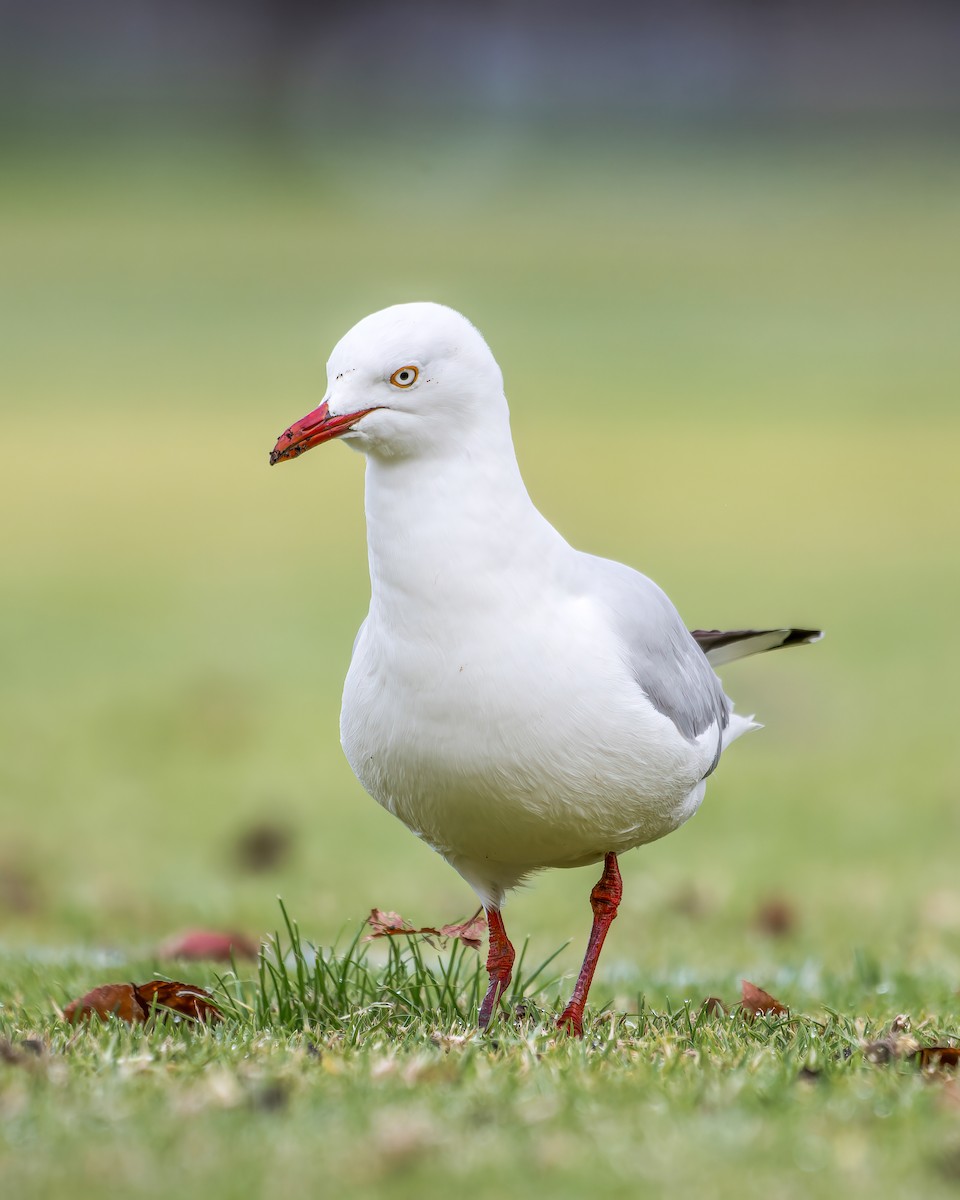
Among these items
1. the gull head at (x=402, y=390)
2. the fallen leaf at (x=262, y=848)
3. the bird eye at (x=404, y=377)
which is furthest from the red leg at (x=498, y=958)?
the fallen leaf at (x=262, y=848)

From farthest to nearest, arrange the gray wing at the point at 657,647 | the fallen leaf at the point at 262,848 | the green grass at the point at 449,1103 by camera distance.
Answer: the fallen leaf at the point at 262,848, the gray wing at the point at 657,647, the green grass at the point at 449,1103

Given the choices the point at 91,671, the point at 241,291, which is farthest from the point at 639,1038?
the point at 241,291

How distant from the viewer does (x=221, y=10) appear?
55156 millimetres

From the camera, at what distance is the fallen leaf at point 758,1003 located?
14.2 feet

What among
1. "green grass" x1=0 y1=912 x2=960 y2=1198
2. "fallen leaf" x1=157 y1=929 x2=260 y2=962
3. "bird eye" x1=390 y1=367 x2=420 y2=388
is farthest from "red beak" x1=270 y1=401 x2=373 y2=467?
"fallen leaf" x1=157 y1=929 x2=260 y2=962

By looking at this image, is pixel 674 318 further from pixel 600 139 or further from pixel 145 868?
pixel 145 868

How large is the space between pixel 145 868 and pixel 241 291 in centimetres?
2733

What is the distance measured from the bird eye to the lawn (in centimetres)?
140

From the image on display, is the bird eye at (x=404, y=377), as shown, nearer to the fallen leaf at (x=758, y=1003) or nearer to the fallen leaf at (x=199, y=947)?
the fallen leaf at (x=758, y=1003)

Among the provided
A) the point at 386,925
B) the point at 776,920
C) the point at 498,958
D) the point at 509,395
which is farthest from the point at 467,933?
the point at 509,395

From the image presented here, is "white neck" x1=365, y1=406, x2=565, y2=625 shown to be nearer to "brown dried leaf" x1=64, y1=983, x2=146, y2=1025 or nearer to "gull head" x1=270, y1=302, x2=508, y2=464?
"gull head" x1=270, y1=302, x2=508, y2=464

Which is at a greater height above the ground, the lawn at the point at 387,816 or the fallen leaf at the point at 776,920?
the lawn at the point at 387,816

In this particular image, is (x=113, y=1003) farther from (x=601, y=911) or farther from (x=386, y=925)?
(x=601, y=911)

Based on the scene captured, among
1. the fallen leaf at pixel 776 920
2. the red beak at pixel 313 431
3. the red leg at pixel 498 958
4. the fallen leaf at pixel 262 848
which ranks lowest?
the fallen leaf at pixel 776 920
